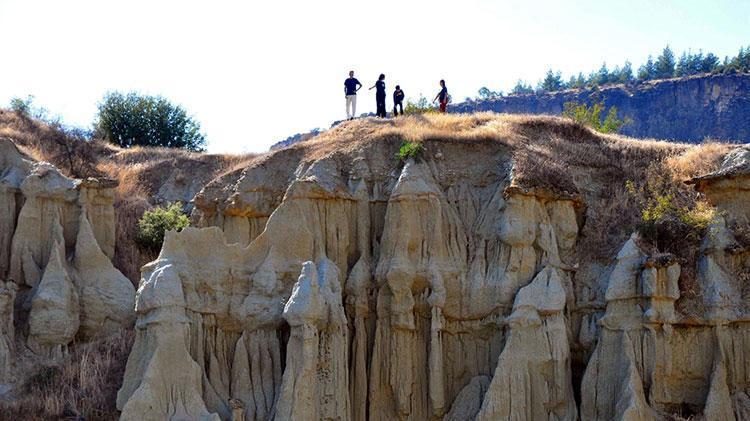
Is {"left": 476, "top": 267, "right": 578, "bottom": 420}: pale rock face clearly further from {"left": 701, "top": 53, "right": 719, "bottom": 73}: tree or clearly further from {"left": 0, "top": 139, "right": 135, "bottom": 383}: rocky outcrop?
{"left": 701, "top": 53, "right": 719, "bottom": 73}: tree

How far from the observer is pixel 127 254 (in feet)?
102

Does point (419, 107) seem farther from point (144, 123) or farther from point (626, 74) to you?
point (626, 74)

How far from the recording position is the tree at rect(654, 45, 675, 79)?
108m

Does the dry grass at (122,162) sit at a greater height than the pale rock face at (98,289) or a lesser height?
greater

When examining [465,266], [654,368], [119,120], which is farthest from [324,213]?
[119,120]

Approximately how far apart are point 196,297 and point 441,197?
6653 mm

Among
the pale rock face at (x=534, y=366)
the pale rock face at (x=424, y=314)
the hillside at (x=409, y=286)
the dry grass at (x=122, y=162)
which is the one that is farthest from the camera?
the dry grass at (x=122, y=162)

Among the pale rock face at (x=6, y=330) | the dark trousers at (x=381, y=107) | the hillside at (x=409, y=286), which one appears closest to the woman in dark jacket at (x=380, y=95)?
the dark trousers at (x=381, y=107)

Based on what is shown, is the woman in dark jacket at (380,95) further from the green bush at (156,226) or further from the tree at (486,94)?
the tree at (486,94)

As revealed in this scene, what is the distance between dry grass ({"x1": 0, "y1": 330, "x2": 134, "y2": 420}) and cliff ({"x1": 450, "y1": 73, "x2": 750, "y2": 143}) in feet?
234

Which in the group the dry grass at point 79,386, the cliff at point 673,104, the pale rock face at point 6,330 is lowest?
the dry grass at point 79,386

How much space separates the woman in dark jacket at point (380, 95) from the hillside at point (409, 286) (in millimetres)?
3546

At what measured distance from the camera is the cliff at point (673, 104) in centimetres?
9812

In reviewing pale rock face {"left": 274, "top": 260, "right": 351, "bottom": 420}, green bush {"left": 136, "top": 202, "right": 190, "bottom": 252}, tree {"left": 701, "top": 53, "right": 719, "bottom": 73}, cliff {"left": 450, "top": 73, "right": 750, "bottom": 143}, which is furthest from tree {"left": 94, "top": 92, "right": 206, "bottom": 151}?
tree {"left": 701, "top": 53, "right": 719, "bottom": 73}
